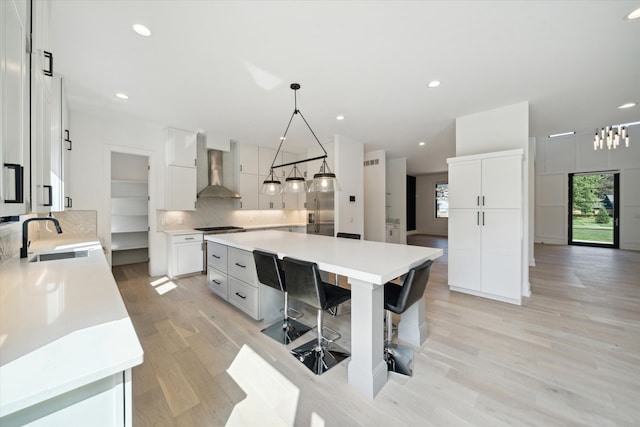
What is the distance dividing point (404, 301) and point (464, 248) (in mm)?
2467

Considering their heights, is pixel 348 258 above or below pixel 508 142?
below

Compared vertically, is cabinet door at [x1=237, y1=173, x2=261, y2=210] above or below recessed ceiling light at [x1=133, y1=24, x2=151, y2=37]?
below

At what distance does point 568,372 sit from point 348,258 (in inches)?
76.5

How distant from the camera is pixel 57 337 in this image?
2.54 feet

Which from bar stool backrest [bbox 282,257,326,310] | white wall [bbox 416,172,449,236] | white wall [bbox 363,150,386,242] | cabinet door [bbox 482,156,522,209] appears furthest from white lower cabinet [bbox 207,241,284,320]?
white wall [bbox 416,172,449,236]

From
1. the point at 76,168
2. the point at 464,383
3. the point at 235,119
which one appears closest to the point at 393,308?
the point at 464,383

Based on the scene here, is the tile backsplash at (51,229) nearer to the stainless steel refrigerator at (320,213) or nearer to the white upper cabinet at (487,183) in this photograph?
the stainless steel refrigerator at (320,213)

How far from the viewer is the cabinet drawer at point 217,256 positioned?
3.23 m

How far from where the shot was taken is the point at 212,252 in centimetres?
350

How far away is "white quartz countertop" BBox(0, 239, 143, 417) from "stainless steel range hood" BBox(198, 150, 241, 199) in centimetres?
364

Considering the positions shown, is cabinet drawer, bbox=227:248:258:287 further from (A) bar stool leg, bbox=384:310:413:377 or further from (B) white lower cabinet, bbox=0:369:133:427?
(B) white lower cabinet, bbox=0:369:133:427

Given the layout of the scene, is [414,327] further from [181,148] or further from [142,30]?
[181,148]

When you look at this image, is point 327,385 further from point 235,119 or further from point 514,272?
point 235,119

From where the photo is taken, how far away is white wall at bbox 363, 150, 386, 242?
6.55 metres
